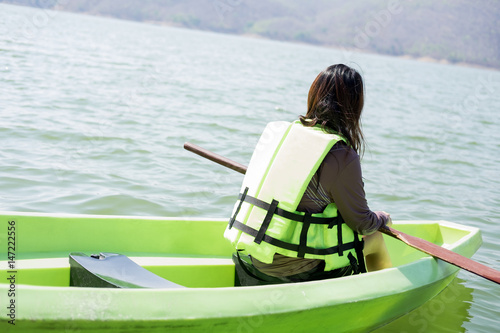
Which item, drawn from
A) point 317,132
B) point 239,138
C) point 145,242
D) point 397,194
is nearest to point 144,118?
point 239,138

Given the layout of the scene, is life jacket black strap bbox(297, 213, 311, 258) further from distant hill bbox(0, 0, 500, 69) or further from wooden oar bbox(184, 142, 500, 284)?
distant hill bbox(0, 0, 500, 69)

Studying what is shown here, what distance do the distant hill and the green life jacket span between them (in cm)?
7361

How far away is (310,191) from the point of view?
2.42 meters

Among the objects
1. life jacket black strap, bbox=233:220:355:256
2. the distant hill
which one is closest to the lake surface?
life jacket black strap, bbox=233:220:355:256

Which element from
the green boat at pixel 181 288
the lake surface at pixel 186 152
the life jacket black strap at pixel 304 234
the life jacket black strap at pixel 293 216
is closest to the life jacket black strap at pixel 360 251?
the green boat at pixel 181 288

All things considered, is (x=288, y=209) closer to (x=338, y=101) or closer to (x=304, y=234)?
(x=304, y=234)

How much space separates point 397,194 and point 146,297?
4765mm

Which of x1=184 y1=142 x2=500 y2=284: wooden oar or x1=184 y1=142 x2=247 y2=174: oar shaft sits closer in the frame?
→ x1=184 y1=142 x2=500 y2=284: wooden oar

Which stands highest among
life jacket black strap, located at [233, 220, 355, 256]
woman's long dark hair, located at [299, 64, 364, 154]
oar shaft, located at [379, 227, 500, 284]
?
woman's long dark hair, located at [299, 64, 364, 154]

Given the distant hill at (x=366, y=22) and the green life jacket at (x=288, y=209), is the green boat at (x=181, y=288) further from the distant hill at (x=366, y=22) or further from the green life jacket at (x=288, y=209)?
the distant hill at (x=366, y=22)

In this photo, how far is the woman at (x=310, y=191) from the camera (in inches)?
93.9

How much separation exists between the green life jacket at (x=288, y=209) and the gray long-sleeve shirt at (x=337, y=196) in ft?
0.13

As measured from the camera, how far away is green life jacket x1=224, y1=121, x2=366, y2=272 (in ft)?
7.82

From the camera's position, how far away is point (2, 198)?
15.2 ft
